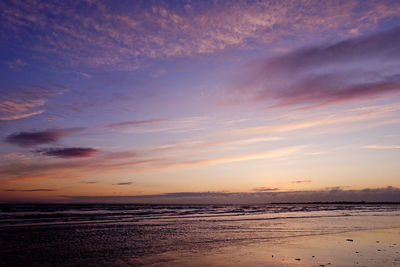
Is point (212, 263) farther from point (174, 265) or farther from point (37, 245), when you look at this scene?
point (37, 245)

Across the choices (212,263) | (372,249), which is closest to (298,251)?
(372,249)

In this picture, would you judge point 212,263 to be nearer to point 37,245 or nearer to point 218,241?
point 218,241

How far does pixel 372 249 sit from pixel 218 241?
7.85 m

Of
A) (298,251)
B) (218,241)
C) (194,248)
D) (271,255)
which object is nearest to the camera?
(271,255)

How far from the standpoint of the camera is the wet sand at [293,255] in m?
11.6

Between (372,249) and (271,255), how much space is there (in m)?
5.20

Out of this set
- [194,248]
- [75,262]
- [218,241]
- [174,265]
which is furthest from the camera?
[218,241]

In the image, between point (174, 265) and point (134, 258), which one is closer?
point (174, 265)

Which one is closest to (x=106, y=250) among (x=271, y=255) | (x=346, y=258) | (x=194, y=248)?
(x=194, y=248)

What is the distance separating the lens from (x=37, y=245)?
16062 mm

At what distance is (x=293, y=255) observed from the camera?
13.0 metres

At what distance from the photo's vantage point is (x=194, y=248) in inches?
595

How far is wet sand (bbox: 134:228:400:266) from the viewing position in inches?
456

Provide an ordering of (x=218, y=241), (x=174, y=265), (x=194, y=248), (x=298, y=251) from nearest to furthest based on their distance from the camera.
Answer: (x=174, y=265), (x=298, y=251), (x=194, y=248), (x=218, y=241)
